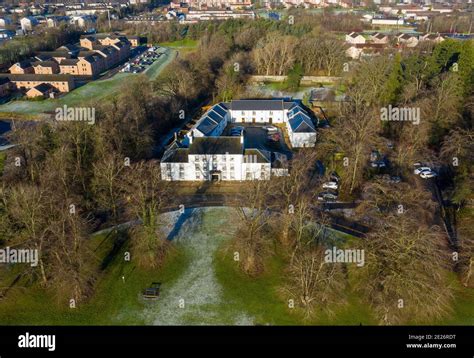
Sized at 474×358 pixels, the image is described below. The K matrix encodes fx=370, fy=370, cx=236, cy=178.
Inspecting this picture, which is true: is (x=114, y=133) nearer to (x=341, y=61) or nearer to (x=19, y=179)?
(x=19, y=179)

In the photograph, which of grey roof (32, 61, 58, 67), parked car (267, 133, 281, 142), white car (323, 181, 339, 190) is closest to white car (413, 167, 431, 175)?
white car (323, 181, 339, 190)

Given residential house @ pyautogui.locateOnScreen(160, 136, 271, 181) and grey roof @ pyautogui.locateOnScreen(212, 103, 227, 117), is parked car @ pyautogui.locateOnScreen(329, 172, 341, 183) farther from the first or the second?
grey roof @ pyautogui.locateOnScreen(212, 103, 227, 117)

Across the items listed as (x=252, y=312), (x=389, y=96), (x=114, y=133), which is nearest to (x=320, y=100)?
(x=389, y=96)

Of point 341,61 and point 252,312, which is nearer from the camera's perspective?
point 252,312

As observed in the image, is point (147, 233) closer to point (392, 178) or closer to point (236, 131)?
point (392, 178)
